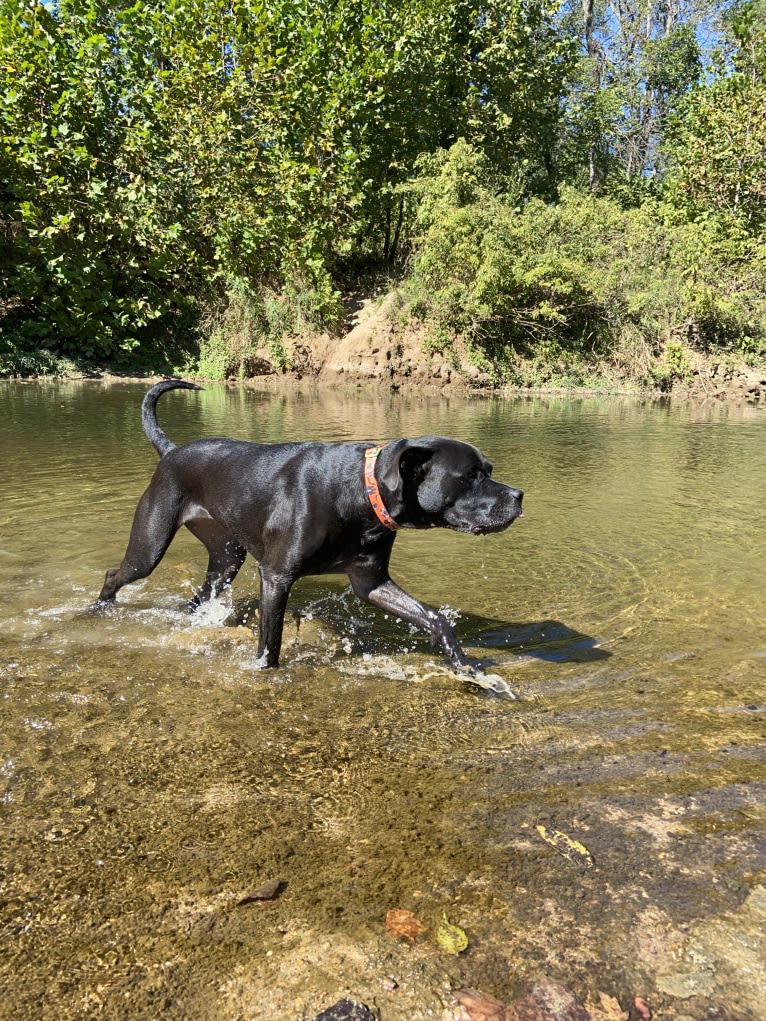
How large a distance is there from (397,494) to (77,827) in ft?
6.92

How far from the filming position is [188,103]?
20.0 metres

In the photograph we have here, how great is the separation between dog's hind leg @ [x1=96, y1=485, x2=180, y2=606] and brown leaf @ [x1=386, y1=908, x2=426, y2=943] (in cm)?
314

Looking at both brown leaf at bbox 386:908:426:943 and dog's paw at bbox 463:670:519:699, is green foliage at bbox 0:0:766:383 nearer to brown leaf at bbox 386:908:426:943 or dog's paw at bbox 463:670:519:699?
dog's paw at bbox 463:670:519:699

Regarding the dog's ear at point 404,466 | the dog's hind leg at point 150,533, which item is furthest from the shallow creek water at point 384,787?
the dog's ear at point 404,466

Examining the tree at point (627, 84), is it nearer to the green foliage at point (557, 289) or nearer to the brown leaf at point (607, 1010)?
the green foliage at point (557, 289)

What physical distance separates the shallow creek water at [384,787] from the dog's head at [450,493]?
826mm

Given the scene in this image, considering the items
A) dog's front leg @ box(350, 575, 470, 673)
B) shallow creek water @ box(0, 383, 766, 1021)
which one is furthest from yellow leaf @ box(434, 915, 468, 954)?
dog's front leg @ box(350, 575, 470, 673)

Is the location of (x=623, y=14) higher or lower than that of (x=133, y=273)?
higher

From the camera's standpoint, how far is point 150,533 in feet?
15.3

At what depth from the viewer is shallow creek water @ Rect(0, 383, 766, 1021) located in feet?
6.03

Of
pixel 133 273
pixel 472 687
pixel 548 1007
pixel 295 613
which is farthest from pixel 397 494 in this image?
pixel 133 273

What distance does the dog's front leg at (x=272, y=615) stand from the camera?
13.0 ft

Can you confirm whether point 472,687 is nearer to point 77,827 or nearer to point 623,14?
point 77,827

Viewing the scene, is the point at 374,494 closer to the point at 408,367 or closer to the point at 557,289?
the point at 408,367
